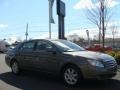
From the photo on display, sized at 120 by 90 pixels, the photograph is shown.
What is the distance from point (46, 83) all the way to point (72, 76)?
3.70ft

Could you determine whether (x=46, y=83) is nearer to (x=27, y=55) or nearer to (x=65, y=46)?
(x=65, y=46)

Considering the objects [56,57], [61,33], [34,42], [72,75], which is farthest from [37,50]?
[61,33]

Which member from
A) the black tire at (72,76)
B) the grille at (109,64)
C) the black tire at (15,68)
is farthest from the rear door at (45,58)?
the grille at (109,64)

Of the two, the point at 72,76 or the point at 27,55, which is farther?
the point at 27,55

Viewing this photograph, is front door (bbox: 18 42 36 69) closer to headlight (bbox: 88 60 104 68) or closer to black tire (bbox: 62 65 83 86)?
black tire (bbox: 62 65 83 86)

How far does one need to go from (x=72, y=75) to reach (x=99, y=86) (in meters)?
0.91

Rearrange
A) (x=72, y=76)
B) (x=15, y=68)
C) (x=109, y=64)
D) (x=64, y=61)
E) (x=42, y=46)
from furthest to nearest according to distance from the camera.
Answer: (x=15, y=68), (x=42, y=46), (x=64, y=61), (x=72, y=76), (x=109, y=64)

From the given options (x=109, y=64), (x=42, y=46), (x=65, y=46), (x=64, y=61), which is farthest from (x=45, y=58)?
(x=109, y=64)

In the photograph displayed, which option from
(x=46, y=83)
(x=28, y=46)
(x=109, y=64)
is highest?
(x=28, y=46)

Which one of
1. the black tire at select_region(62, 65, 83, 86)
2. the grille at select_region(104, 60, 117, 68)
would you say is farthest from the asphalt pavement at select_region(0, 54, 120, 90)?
the grille at select_region(104, 60, 117, 68)

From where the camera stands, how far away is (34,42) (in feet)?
40.4

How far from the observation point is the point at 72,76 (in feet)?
34.1

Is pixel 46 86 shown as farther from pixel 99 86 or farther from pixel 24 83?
pixel 99 86

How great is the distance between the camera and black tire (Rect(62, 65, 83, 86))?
1025cm
